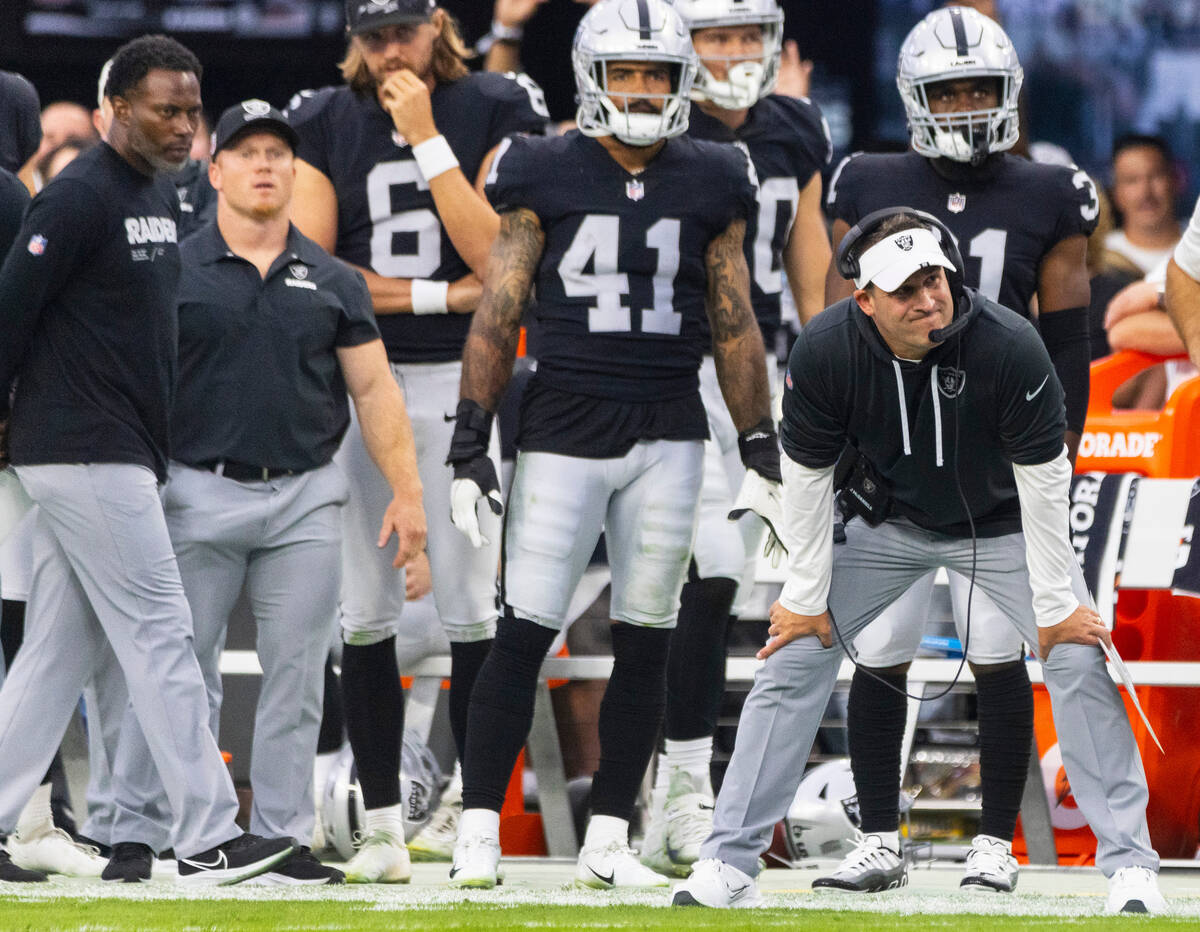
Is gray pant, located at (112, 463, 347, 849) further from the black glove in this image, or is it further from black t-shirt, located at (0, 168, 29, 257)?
black t-shirt, located at (0, 168, 29, 257)

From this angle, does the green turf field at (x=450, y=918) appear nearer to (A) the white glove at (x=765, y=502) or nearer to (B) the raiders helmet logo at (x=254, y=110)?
(A) the white glove at (x=765, y=502)

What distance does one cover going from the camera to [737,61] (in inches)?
229

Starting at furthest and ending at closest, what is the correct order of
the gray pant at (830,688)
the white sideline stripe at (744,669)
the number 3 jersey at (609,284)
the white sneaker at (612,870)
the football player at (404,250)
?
the white sideline stripe at (744,669) → the football player at (404,250) → the number 3 jersey at (609,284) → the white sneaker at (612,870) → the gray pant at (830,688)

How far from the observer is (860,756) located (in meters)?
5.12

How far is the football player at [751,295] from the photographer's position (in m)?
5.42

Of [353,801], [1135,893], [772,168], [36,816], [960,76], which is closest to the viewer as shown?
[1135,893]

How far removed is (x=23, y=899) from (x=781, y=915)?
5.41 feet

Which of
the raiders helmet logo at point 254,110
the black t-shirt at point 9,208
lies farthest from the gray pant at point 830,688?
the black t-shirt at point 9,208

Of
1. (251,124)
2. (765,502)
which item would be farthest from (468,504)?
(251,124)

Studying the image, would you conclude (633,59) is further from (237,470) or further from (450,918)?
(450,918)

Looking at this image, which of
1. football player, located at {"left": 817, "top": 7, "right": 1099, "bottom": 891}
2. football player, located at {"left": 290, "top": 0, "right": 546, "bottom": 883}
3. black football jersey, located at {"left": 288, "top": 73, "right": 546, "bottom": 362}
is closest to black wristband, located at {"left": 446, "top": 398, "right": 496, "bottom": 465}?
football player, located at {"left": 290, "top": 0, "right": 546, "bottom": 883}

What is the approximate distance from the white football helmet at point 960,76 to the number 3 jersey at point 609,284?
1.82 ft

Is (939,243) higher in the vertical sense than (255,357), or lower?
higher

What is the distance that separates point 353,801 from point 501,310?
1526 mm
